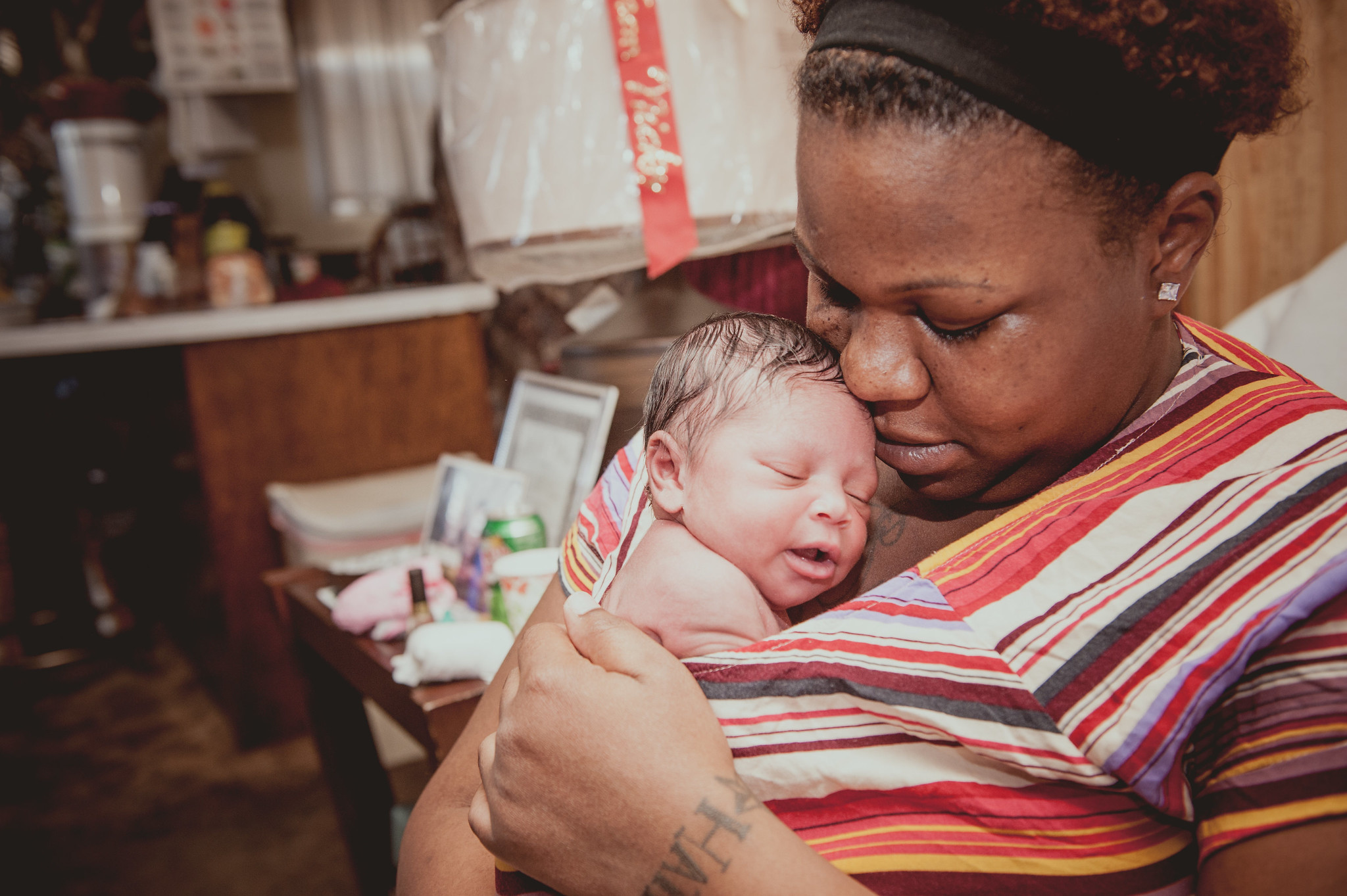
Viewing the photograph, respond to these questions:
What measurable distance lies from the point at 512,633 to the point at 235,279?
8.30 feet

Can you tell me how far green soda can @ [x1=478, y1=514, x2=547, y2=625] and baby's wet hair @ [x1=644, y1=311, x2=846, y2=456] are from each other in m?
0.49

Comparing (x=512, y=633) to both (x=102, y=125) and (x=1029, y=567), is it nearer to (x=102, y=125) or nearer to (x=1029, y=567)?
(x=1029, y=567)

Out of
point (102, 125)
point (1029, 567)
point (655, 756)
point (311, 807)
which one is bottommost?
point (311, 807)

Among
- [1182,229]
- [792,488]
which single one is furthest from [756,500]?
[1182,229]

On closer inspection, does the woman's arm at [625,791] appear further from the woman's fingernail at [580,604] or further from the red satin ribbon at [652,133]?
the red satin ribbon at [652,133]

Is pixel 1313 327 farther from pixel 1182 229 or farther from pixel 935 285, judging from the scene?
pixel 935 285

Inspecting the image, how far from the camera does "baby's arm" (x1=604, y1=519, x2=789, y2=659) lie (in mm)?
939

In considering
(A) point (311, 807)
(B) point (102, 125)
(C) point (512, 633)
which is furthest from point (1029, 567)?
(B) point (102, 125)

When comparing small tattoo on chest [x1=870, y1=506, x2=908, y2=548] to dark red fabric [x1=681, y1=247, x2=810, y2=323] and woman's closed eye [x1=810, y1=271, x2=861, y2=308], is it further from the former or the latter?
dark red fabric [x1=681, y1=247, x2=810, y2=323]

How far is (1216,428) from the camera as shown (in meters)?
0.78

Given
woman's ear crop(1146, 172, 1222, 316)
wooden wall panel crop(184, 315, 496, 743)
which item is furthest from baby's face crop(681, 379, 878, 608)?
wooden wall panel crop(184, 315, 496, 743)

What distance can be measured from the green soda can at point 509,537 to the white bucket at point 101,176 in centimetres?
384

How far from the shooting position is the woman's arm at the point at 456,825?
2.99 ft

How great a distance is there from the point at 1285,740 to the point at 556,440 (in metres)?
1.33
